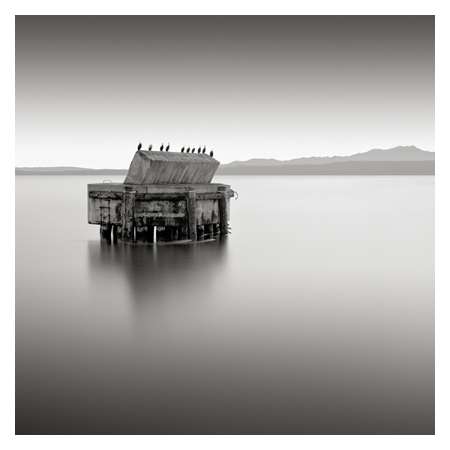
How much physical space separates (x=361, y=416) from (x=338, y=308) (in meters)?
7.47

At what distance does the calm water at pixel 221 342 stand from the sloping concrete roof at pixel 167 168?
2757 millimetres

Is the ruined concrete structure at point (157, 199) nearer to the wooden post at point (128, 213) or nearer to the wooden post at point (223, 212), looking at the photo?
the wooden post at point (128, 213)

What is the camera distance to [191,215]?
82.8ft

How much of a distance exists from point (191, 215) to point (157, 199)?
1530 mm

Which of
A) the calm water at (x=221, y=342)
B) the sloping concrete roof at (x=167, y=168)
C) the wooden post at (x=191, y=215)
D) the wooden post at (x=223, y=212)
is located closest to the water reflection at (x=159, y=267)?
the calm water at (x=221, y=342)

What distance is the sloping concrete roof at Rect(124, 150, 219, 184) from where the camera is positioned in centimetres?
2442

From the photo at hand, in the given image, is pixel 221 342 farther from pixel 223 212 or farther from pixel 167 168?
pixel 223 212

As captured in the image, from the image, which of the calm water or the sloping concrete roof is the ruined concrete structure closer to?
the sloping concrete roof

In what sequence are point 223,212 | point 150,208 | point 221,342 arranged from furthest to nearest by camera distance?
point 223,212, point 150,208, point 221,342

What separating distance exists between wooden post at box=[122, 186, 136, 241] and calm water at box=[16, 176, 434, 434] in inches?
24.6

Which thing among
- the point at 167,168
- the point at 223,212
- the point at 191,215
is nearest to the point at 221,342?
the point at 191,215

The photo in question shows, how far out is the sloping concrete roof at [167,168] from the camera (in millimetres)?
24422

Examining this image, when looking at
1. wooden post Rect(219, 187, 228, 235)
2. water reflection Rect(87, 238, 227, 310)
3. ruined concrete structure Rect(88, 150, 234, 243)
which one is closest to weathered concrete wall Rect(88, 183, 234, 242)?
ruined concrete structure Rect(88, 150, 234, 243)

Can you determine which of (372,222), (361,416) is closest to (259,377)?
(361,416)
